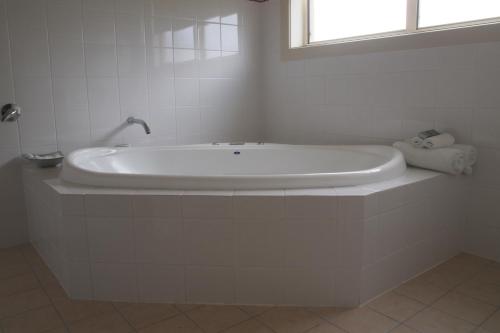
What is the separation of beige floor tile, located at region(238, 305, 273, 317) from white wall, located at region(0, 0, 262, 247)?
1561 mm

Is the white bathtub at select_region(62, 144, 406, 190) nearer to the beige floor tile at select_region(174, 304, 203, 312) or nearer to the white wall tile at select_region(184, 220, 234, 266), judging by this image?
the white wall tile at select_region(184, 220, 234, 266)

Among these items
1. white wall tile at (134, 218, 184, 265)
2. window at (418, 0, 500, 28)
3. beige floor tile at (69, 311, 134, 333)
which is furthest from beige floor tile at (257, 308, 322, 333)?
window at (418, 0, 500, 28)

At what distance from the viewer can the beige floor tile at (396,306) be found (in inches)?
65.7

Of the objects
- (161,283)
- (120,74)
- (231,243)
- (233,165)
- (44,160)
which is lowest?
(161,283)

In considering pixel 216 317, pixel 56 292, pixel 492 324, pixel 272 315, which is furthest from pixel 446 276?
pixel 56 292

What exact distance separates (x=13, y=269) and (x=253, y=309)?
51.9 inches

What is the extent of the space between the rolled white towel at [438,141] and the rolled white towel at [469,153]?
4cm

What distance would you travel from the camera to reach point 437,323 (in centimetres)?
162

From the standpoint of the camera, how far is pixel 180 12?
9.54 ft

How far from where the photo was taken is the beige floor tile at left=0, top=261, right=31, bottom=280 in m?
2.10

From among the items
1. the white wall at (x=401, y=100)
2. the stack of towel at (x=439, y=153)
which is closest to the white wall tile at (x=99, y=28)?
the white wall at (x=401, y=100)

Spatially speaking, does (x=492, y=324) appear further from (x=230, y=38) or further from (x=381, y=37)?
(x=230, y=38)

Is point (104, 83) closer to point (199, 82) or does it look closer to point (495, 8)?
point (199, 82)

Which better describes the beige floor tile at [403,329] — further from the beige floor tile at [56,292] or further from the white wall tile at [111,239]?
the beige floor tile at [56,292]
